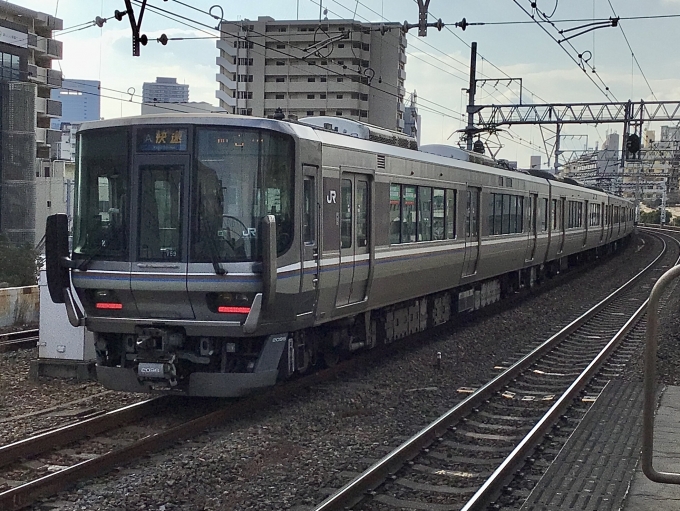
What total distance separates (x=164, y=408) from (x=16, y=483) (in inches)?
104

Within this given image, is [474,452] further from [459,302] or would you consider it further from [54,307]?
[459,302]

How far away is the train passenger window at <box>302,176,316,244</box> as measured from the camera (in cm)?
901

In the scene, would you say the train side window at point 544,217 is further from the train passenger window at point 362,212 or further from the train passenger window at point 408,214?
the train passenger window at point 362,212

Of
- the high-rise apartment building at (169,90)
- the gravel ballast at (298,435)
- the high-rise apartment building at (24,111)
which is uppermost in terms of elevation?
the high-rise apartment building at (169,90)

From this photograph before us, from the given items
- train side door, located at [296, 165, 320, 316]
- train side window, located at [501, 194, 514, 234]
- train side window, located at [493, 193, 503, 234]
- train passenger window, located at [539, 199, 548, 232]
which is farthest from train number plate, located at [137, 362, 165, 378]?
train passenger window, located at [539, 199, 548, 232]

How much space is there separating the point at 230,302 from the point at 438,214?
607 centimetres

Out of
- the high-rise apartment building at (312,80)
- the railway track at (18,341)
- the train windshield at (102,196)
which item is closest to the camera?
the train windshield at (102,196)

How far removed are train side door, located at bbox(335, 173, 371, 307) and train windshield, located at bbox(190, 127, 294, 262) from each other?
1.77 metres

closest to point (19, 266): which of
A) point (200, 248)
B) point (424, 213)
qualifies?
point (424, 213)

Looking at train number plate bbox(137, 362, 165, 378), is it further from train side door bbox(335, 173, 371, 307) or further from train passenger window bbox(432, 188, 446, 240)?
train passenger window bbox(432, 188, 446, 240)

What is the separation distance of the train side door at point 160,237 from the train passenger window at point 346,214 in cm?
217

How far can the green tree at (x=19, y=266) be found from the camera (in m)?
20.3

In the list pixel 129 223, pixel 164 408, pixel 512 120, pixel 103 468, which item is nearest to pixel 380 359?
pixel 164 408

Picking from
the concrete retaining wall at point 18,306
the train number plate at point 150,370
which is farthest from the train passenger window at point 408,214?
the concrete retaining wall at point 18,306
